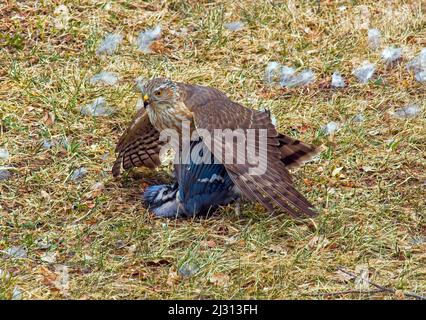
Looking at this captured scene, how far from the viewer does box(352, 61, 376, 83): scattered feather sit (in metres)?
7.47

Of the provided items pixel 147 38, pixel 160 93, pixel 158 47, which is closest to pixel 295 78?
pixel 158 47

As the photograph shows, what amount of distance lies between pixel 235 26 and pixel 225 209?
246 cm

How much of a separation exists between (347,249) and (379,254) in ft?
0.56

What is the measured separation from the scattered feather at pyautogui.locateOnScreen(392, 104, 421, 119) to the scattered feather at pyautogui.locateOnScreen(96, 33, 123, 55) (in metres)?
2.14

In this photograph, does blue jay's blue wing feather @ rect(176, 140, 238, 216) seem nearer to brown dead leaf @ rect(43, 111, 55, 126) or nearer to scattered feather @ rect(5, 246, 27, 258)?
scattered feather @ rect(5, 246, 27, 258)

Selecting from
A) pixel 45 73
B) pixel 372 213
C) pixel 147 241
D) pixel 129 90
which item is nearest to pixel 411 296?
pixel 372 213

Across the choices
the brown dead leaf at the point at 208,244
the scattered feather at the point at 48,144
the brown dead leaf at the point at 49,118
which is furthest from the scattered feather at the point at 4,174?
the brown dead leaf at the point at 208,244

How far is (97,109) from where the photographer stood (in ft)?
23.0

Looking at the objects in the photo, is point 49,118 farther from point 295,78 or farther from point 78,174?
point 295,78

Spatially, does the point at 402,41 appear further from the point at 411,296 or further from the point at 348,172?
the point at 411,296

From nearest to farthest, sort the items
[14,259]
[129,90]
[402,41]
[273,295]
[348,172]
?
[273,295], [14,259], [348,172], [129,90], [402,41]

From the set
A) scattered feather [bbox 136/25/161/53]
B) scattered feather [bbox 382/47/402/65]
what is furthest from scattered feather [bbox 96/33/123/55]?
scattered feather [bbox 382/47/402/65]

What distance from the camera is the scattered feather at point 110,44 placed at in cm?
766

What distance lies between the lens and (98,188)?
20.3ft
